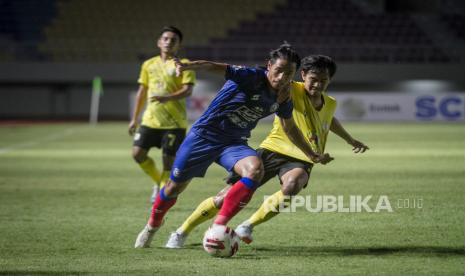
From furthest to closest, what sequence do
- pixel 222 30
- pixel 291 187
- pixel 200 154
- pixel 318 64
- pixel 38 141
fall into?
pixel 222 30 < pixel 38 141 < pixel 318 64 < pixel 291 187 < pixel 200 154

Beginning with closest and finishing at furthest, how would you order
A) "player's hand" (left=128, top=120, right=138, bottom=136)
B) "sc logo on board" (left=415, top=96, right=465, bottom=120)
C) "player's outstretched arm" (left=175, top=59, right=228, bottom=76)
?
"player's outstretched arm" (left=175, top=59, right=228, bottom=76) → "player's hand" (left=128, top=120, right=138, bottom=136) → "sc logo on board" (left=415, top=96, right=465, bottom=120)

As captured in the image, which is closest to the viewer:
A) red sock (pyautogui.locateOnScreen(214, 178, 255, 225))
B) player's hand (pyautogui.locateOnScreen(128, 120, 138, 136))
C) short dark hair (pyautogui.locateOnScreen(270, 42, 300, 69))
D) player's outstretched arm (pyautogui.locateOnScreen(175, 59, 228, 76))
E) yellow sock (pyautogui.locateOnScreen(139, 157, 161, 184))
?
player's outstretched arm (pyautogui.locateOnScreen(175, 59, 228, 76))

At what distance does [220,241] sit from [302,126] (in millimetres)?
1645

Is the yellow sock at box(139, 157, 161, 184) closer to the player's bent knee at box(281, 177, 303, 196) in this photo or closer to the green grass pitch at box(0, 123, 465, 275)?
the green grass pitch at box(0, 123, 465, 275)

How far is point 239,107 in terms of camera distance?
702 centimetres

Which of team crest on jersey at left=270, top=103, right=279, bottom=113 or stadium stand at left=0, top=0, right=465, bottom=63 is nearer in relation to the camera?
team crest on jersey at left=270, top=103, right=279, bottom=113

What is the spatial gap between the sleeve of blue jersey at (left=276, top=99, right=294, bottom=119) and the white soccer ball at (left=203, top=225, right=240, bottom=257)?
3.86ft

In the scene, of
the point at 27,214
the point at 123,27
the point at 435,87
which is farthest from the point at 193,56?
the point at 27,214

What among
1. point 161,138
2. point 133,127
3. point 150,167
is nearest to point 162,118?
point 161,138

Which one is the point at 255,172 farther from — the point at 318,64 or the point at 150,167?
the point at 150,167

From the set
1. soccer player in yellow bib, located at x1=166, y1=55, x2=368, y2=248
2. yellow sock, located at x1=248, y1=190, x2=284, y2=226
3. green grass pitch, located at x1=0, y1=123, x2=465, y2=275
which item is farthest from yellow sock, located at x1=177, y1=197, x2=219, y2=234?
yellow sock, located at x1=248, y1=190, x2=284, y2=226

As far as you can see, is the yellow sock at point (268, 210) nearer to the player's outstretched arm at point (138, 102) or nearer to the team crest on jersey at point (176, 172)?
the team crest on jersey at point (176, 172)

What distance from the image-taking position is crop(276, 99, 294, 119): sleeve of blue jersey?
285 inches

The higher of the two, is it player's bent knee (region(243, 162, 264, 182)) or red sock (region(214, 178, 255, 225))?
player's bent knee (region(243, 162, 264, 182))
